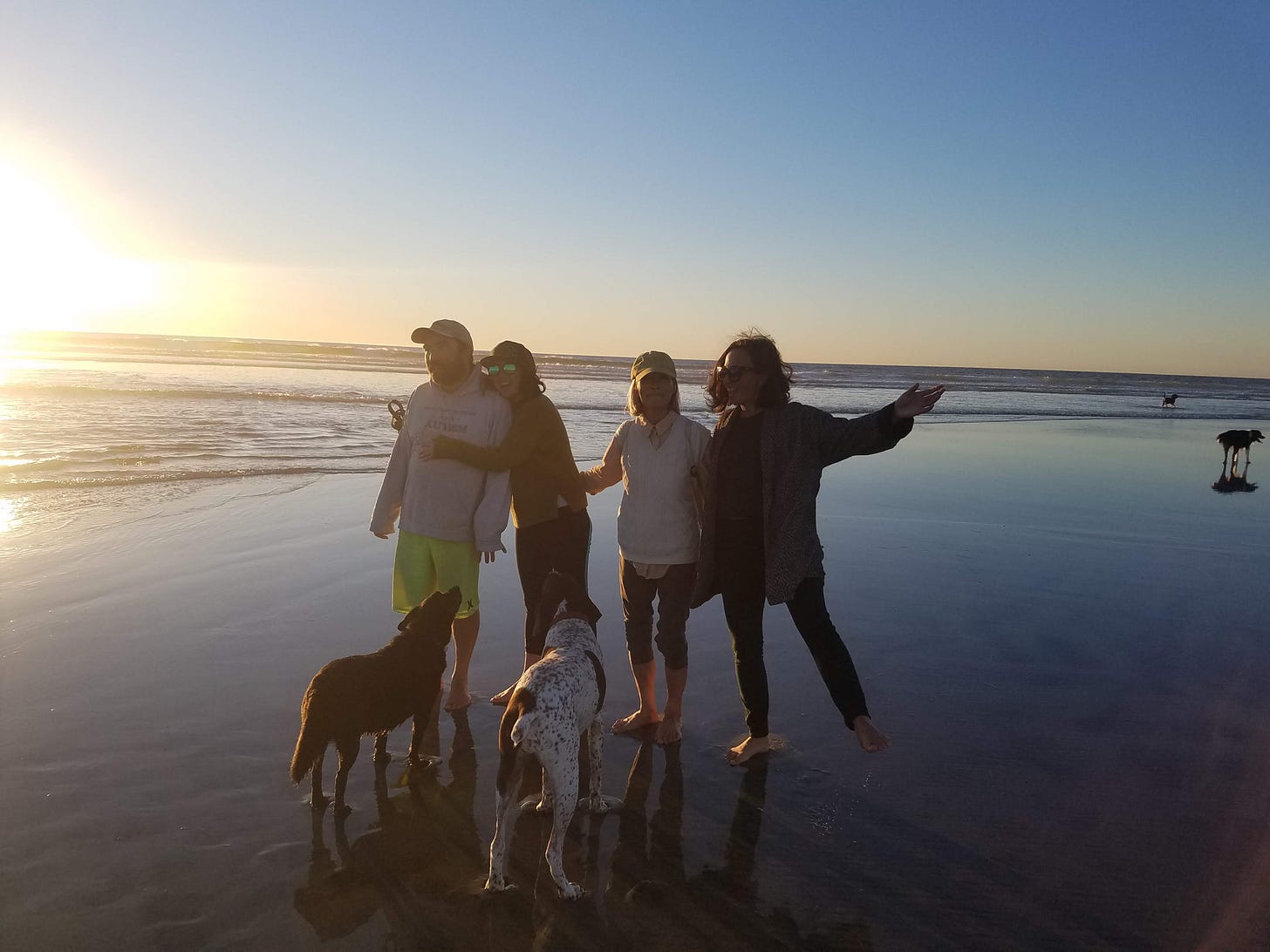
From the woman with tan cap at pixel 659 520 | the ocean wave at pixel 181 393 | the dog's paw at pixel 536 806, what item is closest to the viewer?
the dog's paw at pixel 536 806

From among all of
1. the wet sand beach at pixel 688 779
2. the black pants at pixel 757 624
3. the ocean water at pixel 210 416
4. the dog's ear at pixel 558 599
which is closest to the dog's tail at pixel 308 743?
the wet sand beach at pixel 688 779

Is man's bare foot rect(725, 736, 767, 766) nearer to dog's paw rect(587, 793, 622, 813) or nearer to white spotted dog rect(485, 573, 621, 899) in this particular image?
dog's paw rect(587, 793, 622, 813)

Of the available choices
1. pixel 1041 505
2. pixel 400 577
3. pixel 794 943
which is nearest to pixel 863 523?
pixel 1041 505

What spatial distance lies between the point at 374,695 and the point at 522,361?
6.95ft

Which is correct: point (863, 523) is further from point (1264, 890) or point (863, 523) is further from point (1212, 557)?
point (1264, 890)

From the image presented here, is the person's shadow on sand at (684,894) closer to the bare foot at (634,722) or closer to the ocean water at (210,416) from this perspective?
the bare foot at (634,722)

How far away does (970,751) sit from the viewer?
14.6ft

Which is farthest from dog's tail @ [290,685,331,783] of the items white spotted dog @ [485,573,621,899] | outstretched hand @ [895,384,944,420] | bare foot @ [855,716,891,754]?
outstretched hand @ [895,384,944,420]

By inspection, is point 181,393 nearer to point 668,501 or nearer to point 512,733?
point 668,501

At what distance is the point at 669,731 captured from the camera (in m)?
4.59

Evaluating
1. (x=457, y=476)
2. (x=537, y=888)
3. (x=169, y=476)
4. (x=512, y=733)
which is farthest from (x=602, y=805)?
(x=169, y=476)

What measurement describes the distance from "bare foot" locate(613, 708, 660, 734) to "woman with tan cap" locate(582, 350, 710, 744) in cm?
1

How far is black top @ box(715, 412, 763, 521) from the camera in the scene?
4.11 meters

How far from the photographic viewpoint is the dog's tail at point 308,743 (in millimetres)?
3477
